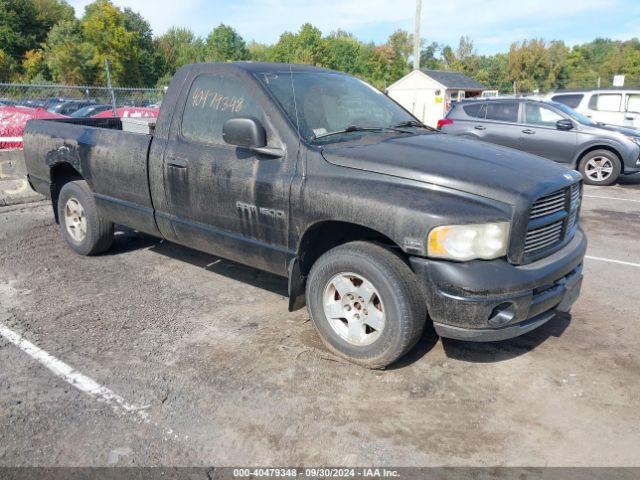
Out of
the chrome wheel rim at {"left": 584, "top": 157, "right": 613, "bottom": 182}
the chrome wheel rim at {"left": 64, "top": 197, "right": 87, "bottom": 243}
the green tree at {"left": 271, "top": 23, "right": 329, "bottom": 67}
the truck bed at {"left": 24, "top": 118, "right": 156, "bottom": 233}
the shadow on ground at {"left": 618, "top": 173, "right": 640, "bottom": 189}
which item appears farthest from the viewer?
the green tree at {"left": 271, "top": 23, "right": 329, "bottom": 67}

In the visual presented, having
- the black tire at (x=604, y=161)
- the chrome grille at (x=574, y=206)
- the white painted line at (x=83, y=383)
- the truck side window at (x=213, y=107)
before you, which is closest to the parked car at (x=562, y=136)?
the black tire at (x=604, y=161)

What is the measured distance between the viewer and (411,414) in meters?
2.95

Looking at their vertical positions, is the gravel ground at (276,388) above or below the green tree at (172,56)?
below

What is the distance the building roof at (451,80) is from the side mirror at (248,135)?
42.1 meters

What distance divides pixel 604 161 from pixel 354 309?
914 centimetres

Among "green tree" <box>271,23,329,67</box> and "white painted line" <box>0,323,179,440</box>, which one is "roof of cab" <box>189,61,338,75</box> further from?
"green tree" <box>271,23,329,67</box>

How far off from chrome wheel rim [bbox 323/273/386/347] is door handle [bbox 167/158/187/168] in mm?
1628

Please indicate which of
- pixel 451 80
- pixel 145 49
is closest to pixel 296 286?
pixel 451 80

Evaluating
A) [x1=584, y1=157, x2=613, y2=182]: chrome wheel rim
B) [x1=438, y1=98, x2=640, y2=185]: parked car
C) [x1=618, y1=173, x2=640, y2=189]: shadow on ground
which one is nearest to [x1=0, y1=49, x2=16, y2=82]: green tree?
[x1=438, y1=98, x2=640, y2=185]: parked car

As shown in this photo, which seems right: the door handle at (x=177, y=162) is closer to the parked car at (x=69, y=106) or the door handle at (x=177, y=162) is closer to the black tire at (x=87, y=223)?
the black tire at (x=87, y=223)

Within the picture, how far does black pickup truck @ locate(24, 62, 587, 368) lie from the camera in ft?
9.73

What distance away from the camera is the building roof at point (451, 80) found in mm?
43750

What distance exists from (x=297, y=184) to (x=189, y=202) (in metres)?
1.15

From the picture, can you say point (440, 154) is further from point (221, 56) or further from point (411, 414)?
point (221, 56)
